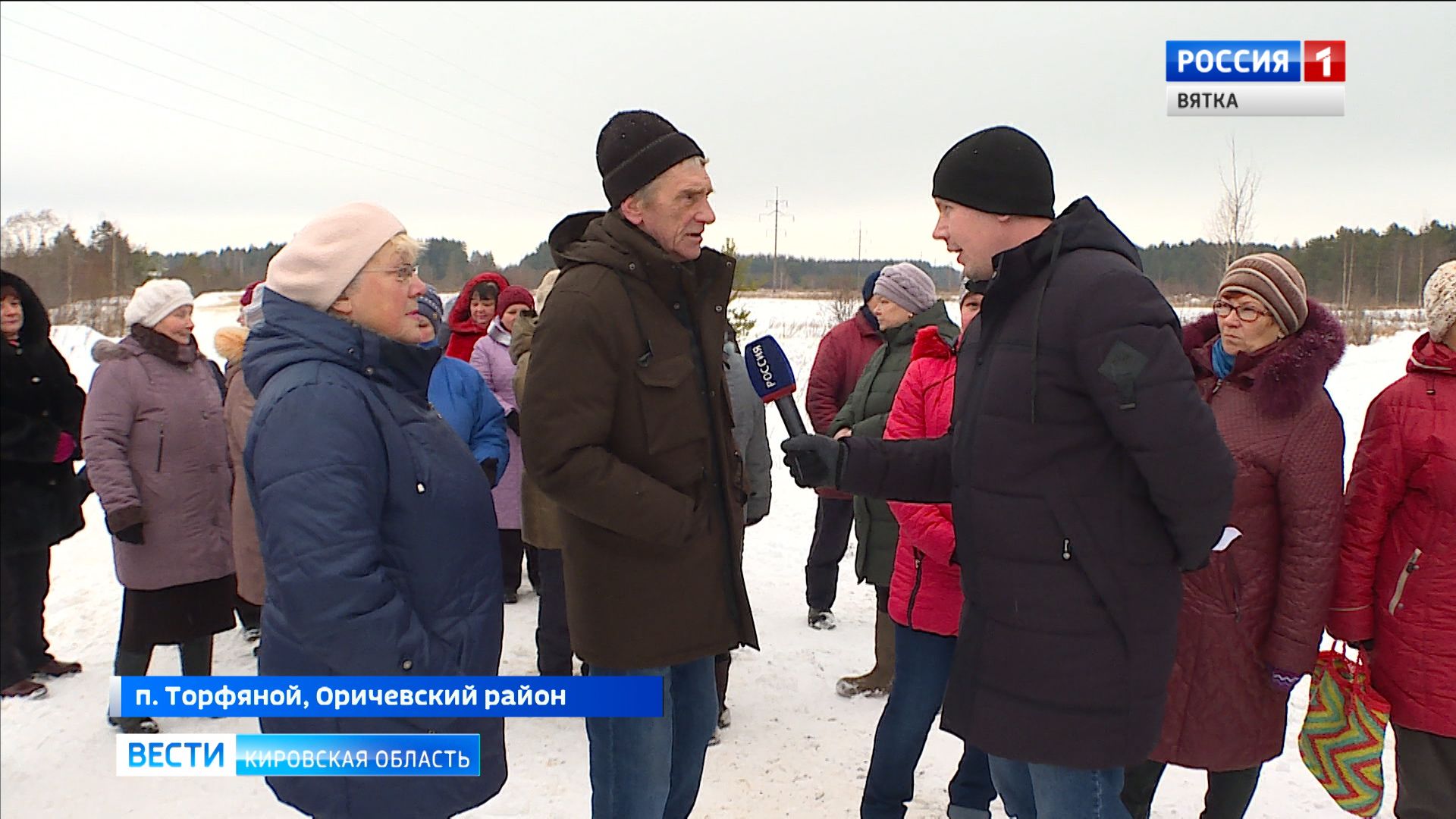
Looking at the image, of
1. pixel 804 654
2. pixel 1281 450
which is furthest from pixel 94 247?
pixel 1281 450

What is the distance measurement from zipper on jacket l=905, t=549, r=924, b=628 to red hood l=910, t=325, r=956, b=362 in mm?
700

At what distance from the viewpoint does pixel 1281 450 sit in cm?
264

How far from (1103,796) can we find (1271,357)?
143 cm

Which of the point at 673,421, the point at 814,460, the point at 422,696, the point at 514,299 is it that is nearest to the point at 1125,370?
the point at 814,460

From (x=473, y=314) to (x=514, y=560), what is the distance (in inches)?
65.9

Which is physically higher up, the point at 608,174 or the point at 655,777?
the point at 608,174

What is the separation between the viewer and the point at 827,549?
5434 mm

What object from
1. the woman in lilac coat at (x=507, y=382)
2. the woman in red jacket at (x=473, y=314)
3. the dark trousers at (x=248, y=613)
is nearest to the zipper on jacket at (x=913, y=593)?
the woman in lilac coat at (x=507, y=382)

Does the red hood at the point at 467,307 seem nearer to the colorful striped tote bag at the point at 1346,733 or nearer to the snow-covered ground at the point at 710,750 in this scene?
the snow-covered ground at the point at 710,750

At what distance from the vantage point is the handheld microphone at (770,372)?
275 centimetres

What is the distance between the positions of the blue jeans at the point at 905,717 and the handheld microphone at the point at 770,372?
3.03 feet

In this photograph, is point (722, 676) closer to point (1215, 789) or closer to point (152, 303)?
point (1215, 789)

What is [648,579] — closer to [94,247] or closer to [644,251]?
[644,251]

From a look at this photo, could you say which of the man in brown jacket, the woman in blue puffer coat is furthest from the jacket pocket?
the woman in blue puffer coat
